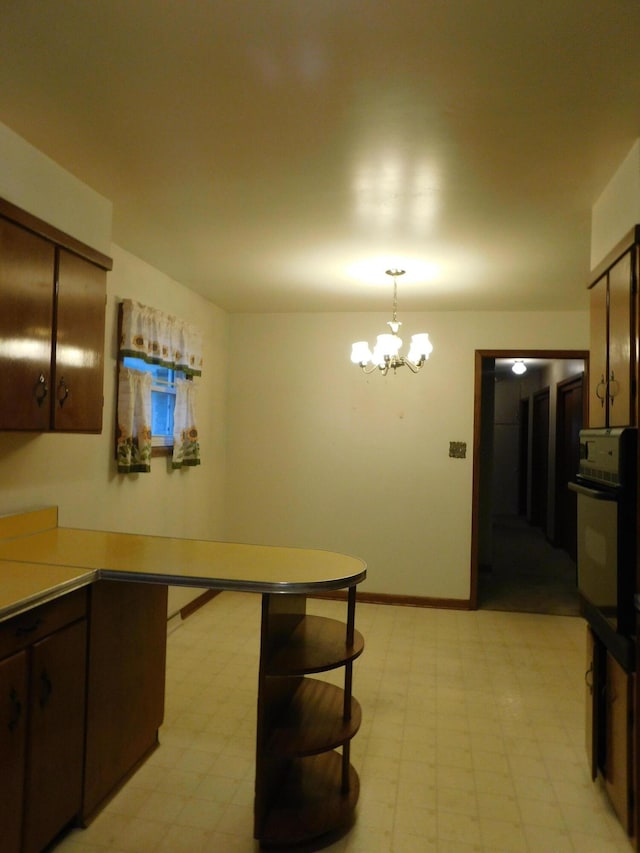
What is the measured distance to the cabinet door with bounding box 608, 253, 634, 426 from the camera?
6.53ft

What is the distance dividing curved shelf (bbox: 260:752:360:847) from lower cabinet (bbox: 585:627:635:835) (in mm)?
936

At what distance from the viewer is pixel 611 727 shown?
2.12 metres

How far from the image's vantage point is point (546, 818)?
2.14m

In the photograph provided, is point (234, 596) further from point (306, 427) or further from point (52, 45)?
point (52, 45)

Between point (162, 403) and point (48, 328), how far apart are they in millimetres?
1822

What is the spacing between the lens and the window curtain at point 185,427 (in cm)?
398

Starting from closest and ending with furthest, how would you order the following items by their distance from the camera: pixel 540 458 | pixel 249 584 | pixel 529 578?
pixel 249 584 → pixel 529 578 → pixel 540 458

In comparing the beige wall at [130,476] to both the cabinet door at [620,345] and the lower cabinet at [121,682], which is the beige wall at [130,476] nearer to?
the lower cabinet at [121,682]

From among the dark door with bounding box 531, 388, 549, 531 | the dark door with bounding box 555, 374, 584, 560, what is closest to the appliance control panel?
the dark door with bounding box 555, 374, 584, 560

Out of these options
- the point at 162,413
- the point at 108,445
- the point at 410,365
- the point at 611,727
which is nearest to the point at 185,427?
the point at 162,413

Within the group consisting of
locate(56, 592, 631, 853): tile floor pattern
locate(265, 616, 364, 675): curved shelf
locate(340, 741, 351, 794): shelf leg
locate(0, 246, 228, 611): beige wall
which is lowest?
locate(56, 592, 631, 853): tile floor pattern

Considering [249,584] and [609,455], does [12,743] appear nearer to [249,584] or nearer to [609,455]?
[249,584]

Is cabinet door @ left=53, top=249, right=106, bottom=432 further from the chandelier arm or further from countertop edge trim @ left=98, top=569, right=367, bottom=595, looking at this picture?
the chandelier arm

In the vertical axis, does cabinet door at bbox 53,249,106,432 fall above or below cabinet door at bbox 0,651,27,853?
above
